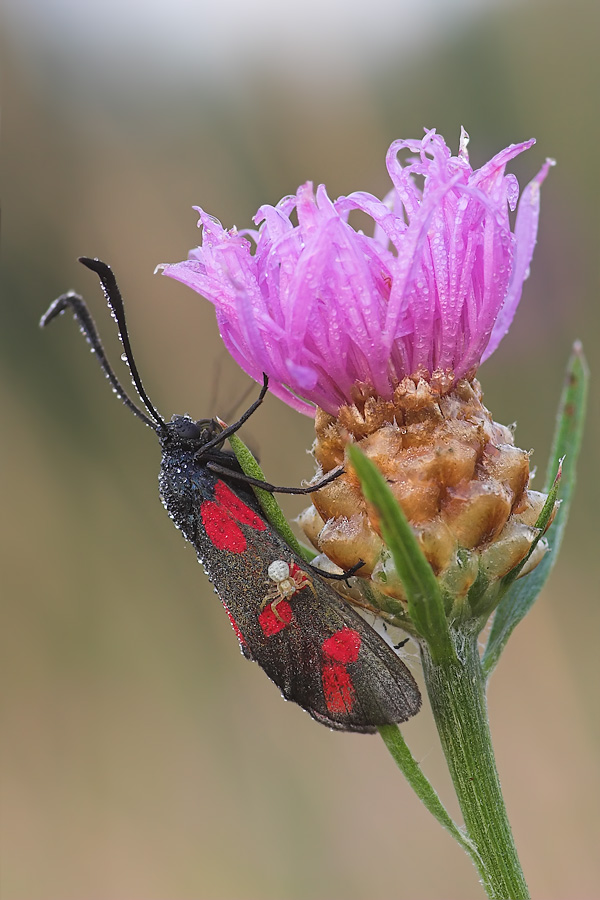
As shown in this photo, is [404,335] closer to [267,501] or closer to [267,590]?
[267,501]

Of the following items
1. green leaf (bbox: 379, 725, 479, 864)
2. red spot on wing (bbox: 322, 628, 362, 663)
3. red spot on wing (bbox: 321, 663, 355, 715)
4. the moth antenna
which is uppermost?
the moth antenna

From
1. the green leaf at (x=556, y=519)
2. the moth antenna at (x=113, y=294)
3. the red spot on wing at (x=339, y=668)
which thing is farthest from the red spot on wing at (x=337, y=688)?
the moth antenna at (x=113, y=294)

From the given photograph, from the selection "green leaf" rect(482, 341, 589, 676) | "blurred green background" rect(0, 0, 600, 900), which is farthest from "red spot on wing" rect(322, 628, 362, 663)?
"blurred green background" rect(0, 0, 600, 900)

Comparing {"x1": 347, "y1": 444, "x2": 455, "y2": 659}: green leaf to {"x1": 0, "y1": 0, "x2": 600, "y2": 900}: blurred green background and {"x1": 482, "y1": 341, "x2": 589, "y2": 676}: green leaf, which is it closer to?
{"x1": 482, "y1": 341, "x2": 589, "y2": 676}: green leaf

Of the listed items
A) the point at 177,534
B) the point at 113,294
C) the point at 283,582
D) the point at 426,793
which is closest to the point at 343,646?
the point at 283,582

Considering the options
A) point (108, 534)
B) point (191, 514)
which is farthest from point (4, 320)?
point (191, 514)

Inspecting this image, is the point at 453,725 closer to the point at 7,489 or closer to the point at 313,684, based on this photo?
the point at 313,684
